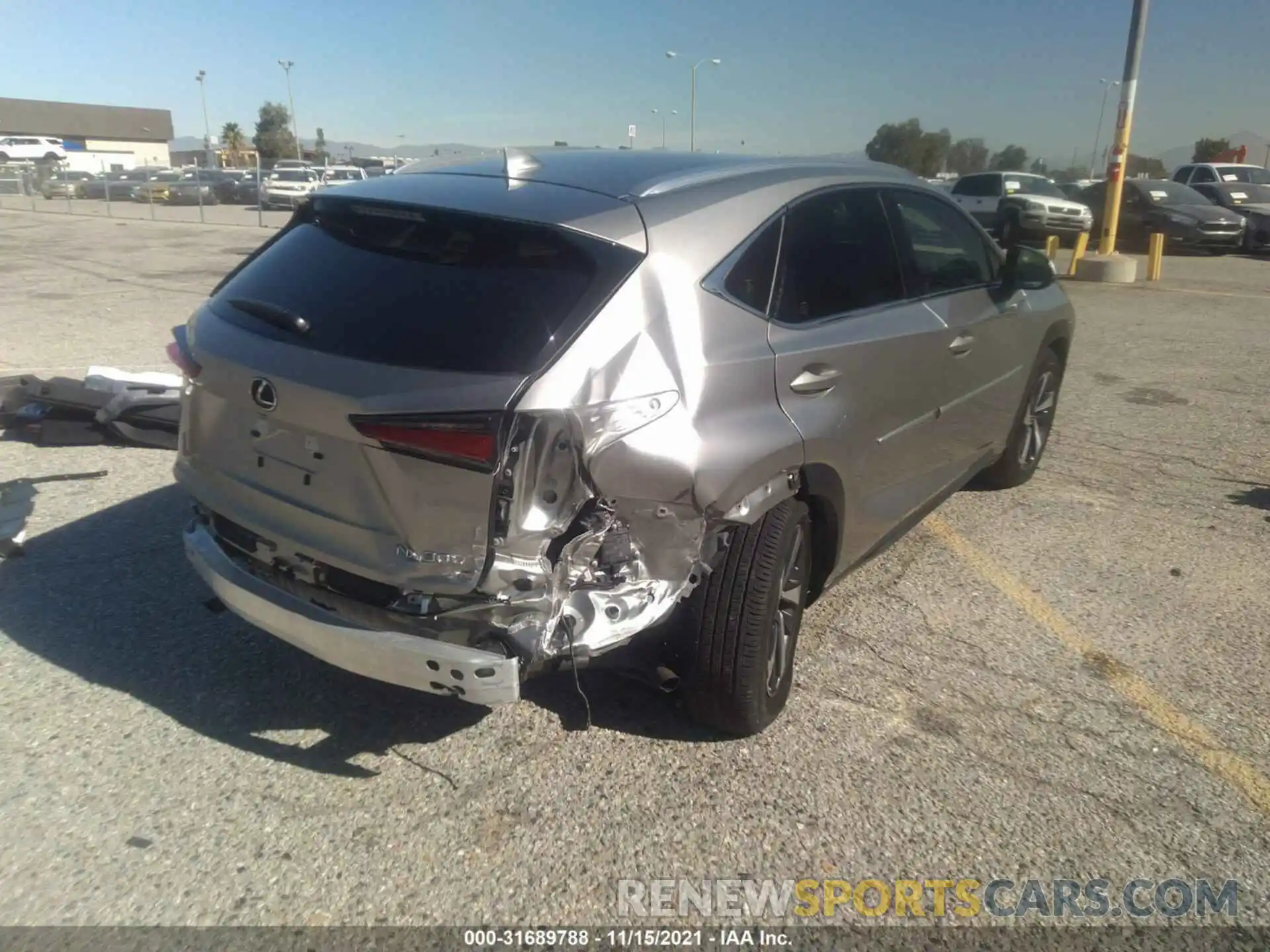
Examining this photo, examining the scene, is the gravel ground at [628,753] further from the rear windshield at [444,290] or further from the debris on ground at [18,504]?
the rear windshield at [444,290]

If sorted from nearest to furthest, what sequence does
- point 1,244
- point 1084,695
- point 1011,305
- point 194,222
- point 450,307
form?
point 450,307, point 1084,695, point 1011,305, point 1,244, point 194,222

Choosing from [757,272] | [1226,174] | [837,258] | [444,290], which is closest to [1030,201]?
[1226,174]

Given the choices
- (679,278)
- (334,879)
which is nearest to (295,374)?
(679,278)

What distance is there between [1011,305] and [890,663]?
2068mm

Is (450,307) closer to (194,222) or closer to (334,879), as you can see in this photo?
(334,879)

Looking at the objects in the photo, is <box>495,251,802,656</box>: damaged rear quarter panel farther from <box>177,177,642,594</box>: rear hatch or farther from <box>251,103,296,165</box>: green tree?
<box>251,103,296,165</box>: green tree

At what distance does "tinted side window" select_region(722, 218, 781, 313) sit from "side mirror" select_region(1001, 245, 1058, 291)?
1958mm

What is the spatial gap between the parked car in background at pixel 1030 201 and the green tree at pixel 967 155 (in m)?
24.5

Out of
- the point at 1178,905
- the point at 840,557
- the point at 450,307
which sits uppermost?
the point at 450,307

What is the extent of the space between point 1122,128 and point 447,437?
53.0 ft

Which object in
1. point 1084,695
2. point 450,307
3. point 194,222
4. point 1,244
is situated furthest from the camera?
point 194,222

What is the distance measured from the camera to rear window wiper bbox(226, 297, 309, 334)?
109 inches

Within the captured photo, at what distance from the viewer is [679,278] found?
2.77 metres

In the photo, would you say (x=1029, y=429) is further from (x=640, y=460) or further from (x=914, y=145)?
(x=914, y=145)
